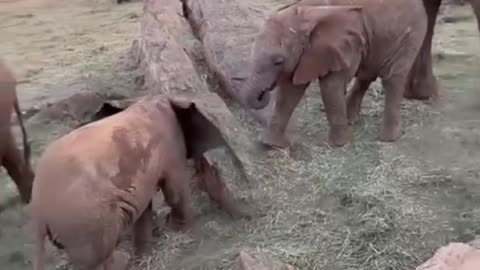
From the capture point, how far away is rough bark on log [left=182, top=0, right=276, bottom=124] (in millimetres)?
4871

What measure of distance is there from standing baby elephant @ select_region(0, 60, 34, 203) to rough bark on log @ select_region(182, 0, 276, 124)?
111cm

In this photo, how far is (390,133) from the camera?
447 centimetres

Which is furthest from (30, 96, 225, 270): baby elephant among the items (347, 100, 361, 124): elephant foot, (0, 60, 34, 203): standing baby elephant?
(347, 100, 361, 124): elephant foot

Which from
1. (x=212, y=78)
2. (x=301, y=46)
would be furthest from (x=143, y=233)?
(x=212, y=78)

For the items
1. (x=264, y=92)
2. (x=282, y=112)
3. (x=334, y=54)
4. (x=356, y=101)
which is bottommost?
(x=356, y=101)

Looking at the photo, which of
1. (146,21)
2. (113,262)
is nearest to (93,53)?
(146,21)

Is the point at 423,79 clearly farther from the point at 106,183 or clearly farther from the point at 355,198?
the point at 106,183

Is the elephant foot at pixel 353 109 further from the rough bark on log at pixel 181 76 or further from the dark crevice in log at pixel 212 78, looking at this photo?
the dark crevice in log at pixel 212 78

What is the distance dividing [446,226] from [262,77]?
1.06m

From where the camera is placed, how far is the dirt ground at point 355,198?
350 centimetres

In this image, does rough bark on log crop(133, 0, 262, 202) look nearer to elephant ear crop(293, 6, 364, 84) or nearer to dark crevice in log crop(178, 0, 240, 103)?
dark crevice in log crop(178, 0, 240, 103)

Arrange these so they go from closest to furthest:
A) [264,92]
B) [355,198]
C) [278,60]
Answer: [355,198] < [278,60] < [264,92]

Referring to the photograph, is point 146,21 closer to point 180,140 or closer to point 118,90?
point 118,90

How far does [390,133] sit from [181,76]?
1.04m
